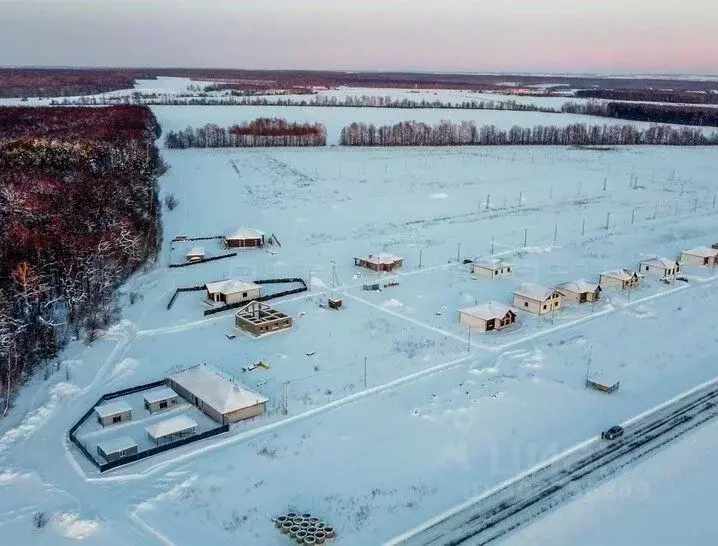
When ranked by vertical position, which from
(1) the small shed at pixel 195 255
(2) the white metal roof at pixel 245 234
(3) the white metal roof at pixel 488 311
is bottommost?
(1) the small shed at pixel 195 255

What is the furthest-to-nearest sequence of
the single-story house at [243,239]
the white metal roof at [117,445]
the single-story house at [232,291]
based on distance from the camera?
the single-story house at [243,239] → the single-story house at [232,291] → the white metal roof at [117,445]

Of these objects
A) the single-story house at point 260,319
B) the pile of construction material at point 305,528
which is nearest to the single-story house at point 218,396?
the single-story house at point 260,319

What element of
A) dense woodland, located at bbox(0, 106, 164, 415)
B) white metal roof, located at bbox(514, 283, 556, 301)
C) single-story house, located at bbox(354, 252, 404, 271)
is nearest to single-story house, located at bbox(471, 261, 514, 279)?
white metal roof, located at bbox(514, 283, 556, 301)

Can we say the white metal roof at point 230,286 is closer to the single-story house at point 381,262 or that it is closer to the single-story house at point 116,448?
the single-story house at point 381,262

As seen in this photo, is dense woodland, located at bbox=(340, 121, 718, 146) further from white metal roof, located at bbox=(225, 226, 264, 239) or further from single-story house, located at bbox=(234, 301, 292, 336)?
single-story house, located at bbox=(234, 301, 292, 336)

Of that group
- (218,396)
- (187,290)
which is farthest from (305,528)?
(187,290)

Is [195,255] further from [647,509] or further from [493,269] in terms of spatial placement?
[647,509]

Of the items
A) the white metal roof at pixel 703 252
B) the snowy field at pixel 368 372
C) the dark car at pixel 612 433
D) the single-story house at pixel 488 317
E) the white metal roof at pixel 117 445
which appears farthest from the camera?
the white metal roof at pixel 703 252
